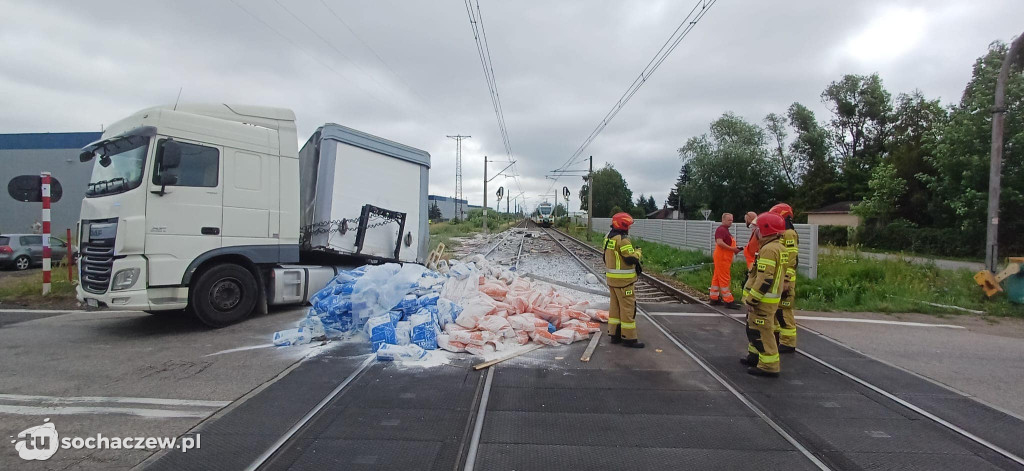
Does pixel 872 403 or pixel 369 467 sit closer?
pixel 369 467

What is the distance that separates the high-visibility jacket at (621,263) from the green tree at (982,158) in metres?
24.4

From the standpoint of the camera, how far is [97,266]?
6984mm

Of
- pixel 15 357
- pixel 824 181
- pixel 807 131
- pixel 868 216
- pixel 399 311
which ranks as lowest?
pixel 15 357

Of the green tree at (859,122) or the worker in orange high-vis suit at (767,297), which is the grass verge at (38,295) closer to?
the worker in orange high-vis suit at (767,297)

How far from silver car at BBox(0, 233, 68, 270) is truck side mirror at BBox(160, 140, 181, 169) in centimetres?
1352

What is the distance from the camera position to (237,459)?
361cm

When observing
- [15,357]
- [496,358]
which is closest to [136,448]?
[496,358]

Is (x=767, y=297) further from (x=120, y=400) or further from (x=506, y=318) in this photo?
(x=120, y=400)

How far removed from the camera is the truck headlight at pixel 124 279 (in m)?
6.79

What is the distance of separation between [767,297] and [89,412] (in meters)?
6.43

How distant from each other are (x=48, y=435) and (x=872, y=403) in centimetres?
691

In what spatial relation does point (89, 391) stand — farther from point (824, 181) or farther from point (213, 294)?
point (824, 181)

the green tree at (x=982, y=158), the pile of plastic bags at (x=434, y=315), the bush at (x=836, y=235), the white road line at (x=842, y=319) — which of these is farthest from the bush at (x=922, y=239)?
the pile of plastic bags at (x=434, y=315)

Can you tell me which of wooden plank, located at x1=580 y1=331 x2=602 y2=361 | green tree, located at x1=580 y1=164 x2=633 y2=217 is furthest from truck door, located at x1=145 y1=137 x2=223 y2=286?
green tree, located at x1=580 y1=164 x2=633 y2=217
